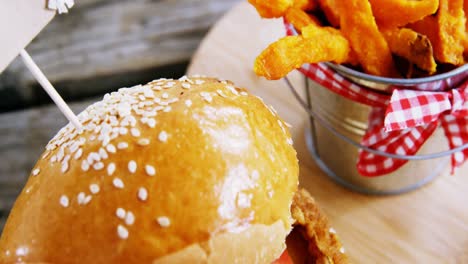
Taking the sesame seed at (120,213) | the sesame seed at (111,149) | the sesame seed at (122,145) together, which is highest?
the sesame seed at (111,149)

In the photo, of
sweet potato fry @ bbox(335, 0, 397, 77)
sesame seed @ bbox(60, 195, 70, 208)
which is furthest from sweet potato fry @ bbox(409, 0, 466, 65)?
sesame seed @ bbox(60, 195, 70, 208)

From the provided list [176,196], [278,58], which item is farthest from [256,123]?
[176,196]

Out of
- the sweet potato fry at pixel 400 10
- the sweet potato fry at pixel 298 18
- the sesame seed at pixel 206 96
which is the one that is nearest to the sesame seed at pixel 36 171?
the sesame seed at pixel 206 96

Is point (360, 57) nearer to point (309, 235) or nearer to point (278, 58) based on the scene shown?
point (278, 58)

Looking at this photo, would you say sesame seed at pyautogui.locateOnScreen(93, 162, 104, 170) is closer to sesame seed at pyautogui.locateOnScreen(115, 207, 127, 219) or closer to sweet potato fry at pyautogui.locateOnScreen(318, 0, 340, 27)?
sesame seed at pyautogui.locateOnScreen(115, 207, 127, 219)

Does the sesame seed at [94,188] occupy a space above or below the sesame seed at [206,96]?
above

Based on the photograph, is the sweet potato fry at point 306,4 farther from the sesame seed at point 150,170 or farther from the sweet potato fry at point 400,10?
the sesame seed at point 150,170
